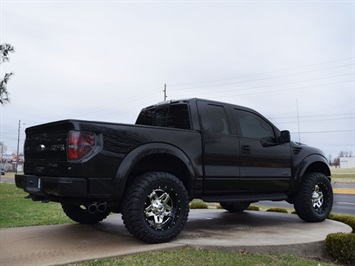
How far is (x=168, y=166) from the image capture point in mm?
5391

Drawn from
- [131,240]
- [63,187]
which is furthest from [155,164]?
[63,187]

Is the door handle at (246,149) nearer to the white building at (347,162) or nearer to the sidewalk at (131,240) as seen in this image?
the sidewalk at (131,240)

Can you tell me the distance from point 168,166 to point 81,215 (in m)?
1.90

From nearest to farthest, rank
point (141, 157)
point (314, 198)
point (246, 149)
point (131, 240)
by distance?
point (141, 157), point (131, 240), point (246, 149), point (314, 198)

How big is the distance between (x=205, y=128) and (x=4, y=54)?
1193 centimetres

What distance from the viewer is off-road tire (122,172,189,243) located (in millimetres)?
4609

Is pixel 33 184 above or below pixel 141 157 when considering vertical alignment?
below

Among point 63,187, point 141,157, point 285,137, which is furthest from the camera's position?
point 285,137

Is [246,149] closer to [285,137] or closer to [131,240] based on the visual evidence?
[285,137]

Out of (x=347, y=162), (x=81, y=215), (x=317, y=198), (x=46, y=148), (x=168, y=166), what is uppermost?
(x=347, y=162)

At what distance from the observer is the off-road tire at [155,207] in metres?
4.61

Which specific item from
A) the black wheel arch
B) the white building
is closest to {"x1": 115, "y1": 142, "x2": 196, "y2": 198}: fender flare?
the black wheel arch

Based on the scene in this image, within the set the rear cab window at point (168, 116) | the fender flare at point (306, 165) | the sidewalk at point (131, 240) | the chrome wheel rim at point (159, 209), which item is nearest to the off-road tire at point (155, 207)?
the chrome wheel rim at point (159, 209)

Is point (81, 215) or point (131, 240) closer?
point (131, 240)
